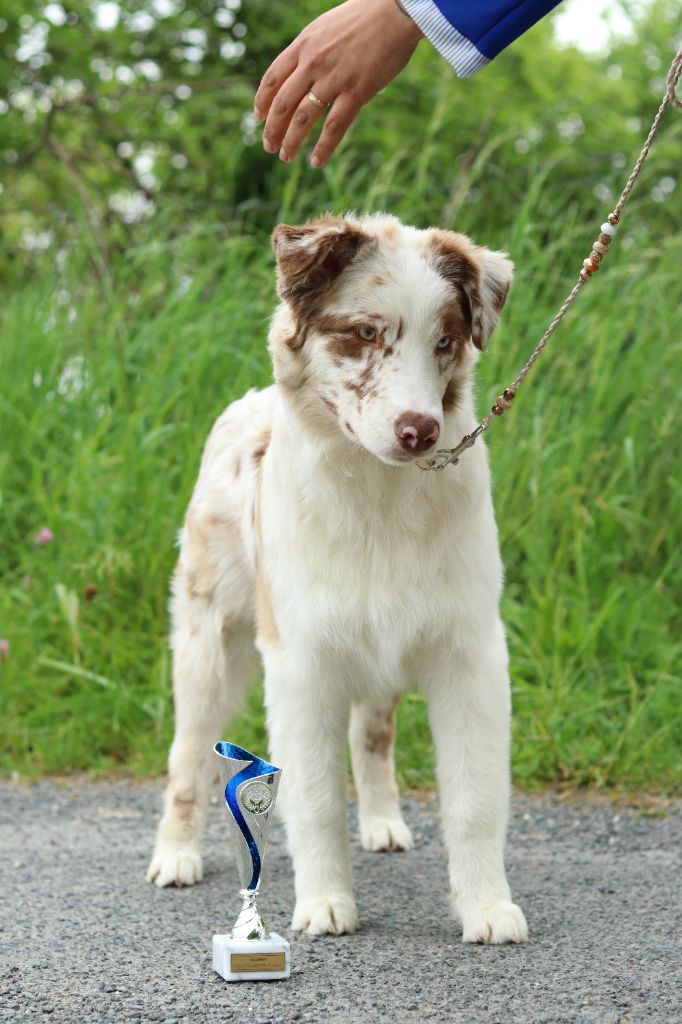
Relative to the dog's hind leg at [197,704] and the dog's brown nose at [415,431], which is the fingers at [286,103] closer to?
the dog's brown nose at [415,431]

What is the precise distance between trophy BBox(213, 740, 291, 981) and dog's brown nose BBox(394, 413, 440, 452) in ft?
2.60

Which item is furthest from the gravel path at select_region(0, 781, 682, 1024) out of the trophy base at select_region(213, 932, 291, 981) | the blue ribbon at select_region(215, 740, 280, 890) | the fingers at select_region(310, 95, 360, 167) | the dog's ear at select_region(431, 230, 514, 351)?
the fingers at select_region(310, 95, 360, 167)

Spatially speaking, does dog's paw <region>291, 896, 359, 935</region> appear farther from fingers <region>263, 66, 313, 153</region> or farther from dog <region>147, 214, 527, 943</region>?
fingers <region>263, 66, 313, 153</region>

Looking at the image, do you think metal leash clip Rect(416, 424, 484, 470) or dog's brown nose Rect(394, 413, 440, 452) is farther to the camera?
metal leash clip Rect(416, 424, 484, 470)

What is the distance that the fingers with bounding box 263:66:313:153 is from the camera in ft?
9.08

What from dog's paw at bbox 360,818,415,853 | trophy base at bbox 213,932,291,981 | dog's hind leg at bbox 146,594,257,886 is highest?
trophy base at bbox 213,932,291,981

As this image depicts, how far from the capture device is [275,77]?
2.83 metres

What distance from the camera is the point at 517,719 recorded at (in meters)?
4.87

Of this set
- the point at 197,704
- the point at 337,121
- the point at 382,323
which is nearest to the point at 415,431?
the point at 382,323

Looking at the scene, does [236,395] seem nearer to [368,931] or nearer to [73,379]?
[73,379]

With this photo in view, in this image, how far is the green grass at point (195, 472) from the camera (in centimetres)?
500

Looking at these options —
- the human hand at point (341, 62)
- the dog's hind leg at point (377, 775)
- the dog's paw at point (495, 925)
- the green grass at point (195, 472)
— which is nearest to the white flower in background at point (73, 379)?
the green grass at point (195, 472)

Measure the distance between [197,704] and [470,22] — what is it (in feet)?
7.17

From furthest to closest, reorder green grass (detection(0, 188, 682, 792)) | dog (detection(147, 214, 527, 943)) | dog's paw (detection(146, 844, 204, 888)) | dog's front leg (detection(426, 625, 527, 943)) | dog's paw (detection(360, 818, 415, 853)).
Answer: green grass (detection(0, 188, 682, 792)) → dog's paw (detection(360, 818, 415, 853)) → dog's paw (detection(146, 844, 204, 888)) → dog's front leg (detection(426, 625, 527, 943)) → dog (detection(147, 214, 527, 943))
